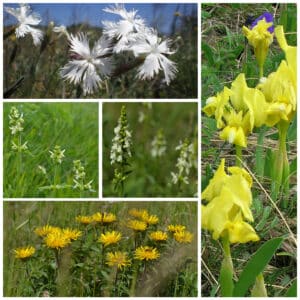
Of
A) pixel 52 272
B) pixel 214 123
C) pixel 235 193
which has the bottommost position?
pixel 52 272

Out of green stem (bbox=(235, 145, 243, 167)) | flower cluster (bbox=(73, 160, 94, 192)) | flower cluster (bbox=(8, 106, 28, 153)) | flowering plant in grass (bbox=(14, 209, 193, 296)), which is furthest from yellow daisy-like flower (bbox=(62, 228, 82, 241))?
green stem (bbox=(235, 145, 243, 167))

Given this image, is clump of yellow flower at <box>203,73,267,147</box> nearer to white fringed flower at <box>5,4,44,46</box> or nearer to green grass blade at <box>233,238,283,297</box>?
green grass blade at <box>233,238,283,297</box>

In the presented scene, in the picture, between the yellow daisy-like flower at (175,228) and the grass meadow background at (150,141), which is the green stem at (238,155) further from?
the yellow daisy-like flower at (175,228)

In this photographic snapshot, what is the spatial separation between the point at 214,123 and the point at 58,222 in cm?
49

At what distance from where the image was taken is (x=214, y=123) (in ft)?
7.17

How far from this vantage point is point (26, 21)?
223 centimetres

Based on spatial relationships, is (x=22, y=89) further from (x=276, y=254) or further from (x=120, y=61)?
(x=276, y=254)

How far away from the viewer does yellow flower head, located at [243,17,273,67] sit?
2164 mm

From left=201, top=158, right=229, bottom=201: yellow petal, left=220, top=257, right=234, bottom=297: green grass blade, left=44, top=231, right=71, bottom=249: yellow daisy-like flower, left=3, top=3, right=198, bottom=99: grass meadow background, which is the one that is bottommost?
left=220, top=257, right=234, bottom=297: green grass blade

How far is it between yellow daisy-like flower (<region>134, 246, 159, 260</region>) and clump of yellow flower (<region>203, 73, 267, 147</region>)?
357 mm

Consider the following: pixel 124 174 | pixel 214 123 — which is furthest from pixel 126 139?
pixel 214 123

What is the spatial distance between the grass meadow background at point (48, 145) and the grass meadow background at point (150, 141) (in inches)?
1.8

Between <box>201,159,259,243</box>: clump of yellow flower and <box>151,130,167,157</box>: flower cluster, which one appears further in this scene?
<box>151,130,167,157</box>: flower cluster

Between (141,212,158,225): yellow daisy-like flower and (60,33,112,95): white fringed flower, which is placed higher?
(60,33,112,95): white fringed flower
